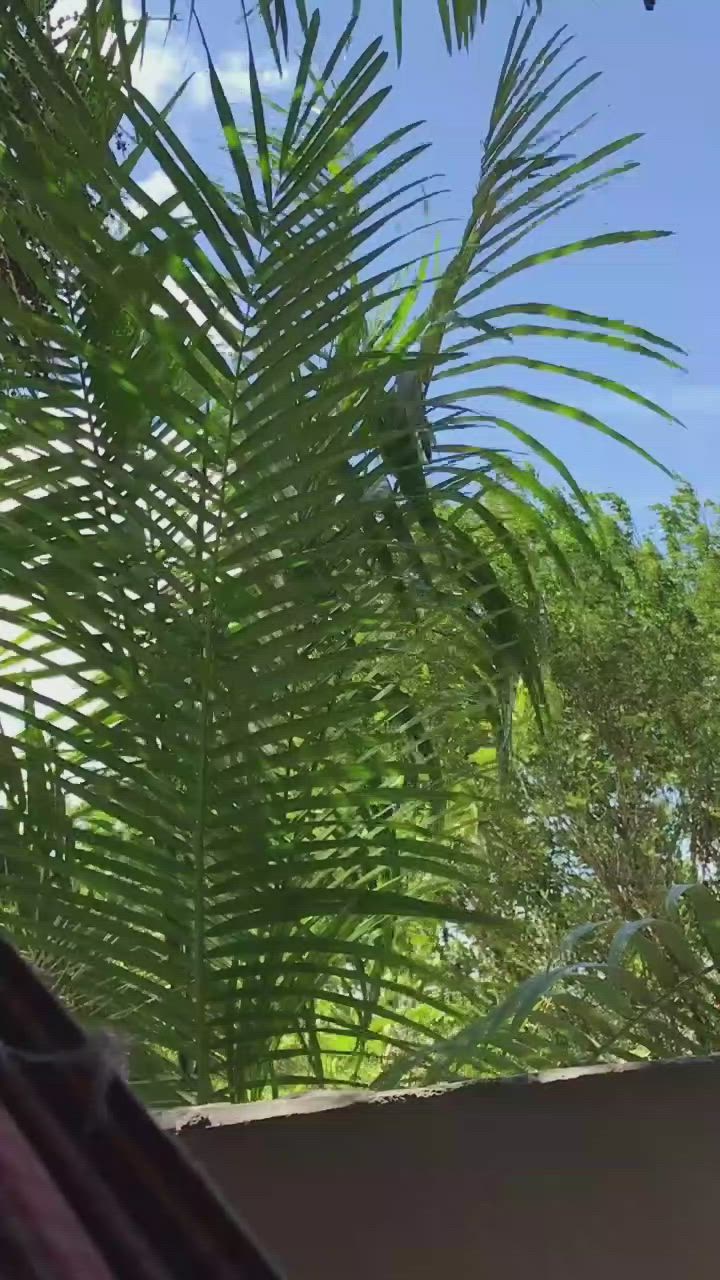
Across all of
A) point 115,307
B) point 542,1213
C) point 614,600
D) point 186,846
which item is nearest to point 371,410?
point 115,307

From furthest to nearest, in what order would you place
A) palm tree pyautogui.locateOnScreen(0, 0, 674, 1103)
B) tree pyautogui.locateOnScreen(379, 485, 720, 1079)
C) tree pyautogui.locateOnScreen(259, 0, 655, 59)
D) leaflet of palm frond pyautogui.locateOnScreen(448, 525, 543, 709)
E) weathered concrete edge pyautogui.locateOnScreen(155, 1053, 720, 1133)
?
tree pyautogui.locateOnScreen(379, 485, 720, 1079), leaflet of palm frond pyautogui.locateOnScreen(448, 525, 543, 709), tree pyautogui.locateOnScreen(259, 0, 655, 59), palm tree pyautogui.locateOnScreen(0, 0, 674, 1103), weathered concrete edge pyautogui.locateOnScreen(155, 1053, 720, 1133)

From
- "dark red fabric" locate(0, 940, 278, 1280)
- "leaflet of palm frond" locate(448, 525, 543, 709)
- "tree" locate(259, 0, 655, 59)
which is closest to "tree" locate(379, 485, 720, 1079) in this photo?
"leaflet of palm frond" locate(448, 525, 543, 709)

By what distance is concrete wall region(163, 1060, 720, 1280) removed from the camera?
42cm

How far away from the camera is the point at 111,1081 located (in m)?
0.22

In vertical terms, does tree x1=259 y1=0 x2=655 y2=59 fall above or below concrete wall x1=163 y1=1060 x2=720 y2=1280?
above

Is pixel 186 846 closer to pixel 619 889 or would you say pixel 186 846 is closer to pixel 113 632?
pixel 113 632

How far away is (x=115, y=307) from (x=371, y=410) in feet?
0.61

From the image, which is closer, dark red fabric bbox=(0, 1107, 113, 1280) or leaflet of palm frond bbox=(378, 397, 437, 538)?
dark red fabric bbox=(0, 1107, 113, 1280)

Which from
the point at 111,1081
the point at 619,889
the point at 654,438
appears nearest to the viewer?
the point at 111,1081

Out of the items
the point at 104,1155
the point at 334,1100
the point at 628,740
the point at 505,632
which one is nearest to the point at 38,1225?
the point at 104,1155

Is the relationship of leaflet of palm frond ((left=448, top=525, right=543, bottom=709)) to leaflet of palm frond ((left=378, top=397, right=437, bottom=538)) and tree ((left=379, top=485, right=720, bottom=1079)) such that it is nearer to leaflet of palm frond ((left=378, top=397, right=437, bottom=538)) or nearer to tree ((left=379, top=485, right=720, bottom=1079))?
leaflet of palm frond ((left=378, top=397, right=437, bottom=538))

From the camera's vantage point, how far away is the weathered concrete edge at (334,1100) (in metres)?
0.41

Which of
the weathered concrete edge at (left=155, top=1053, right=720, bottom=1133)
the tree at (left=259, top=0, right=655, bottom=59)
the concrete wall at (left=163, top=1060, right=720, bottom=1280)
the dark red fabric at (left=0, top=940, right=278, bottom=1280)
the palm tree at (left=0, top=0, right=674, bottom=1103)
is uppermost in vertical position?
the tree at (left=259, top=0, right=655, bottom=59)

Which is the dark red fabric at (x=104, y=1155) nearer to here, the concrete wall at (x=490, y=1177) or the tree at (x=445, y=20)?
the concrete wall at (x=490, y=1177)
